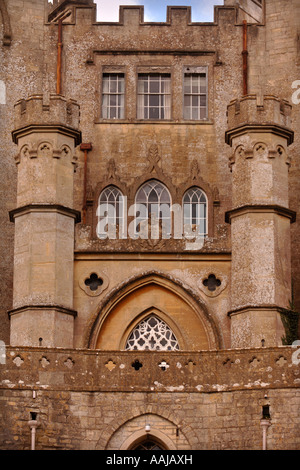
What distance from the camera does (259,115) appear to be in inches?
1831

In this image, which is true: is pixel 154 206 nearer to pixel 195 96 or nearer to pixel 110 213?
pixel 110 213

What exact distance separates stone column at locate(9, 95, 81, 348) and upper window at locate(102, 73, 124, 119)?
3.65 metres

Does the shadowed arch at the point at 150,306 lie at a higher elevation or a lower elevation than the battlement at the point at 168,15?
lower

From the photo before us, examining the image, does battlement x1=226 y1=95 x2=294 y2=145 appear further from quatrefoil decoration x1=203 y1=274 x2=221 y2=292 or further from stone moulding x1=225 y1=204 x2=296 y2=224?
quatrefoil decoration x1=203 y1=274 x2=221 y2=292

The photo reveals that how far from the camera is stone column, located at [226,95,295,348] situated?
4450cm

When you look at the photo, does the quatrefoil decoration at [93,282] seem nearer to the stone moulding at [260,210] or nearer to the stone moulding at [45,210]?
the stone moulding at [45,210]

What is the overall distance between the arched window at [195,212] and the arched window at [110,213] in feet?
5.82

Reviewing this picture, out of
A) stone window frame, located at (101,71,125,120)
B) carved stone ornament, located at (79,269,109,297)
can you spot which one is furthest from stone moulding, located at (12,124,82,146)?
stone window frame, located at (101,71,125,120)

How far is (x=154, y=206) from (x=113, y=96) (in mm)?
3568

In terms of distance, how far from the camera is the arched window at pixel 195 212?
49062mm

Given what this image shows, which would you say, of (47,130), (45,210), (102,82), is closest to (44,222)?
(45,210)

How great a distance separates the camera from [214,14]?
51469 millimetres

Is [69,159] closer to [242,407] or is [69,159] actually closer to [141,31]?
[141,31]

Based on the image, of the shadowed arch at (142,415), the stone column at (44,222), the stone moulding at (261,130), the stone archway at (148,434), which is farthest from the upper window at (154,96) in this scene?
the stone archway at (148,434)
